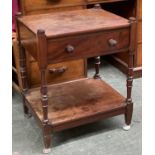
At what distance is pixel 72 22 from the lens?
1.47 metres

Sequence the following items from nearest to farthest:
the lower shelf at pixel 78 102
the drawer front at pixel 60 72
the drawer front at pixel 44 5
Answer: the lower shelf at pixel 78 102 < the drawer front at pixel 44 5 < the drawer front at pixel 60 72

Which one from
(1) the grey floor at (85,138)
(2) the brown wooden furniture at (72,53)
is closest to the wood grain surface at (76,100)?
(2) the brown wooden furniture at (72,53)

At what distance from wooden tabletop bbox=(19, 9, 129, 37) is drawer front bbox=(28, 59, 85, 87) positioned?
1.25ft

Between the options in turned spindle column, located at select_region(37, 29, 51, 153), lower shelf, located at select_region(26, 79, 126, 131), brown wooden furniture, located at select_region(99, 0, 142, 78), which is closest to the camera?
turned spindle column, located at select_region(37, 29, 51, 153)

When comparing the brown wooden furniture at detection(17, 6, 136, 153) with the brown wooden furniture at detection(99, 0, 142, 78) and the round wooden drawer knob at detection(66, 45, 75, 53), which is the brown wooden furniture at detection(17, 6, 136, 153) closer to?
the round wooden drawer knob at detection(66, 45, 75, 53)

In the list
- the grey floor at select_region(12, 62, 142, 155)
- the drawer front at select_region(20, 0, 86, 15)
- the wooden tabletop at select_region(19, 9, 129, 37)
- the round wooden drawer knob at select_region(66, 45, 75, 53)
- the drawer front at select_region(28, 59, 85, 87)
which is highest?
the drawer front at select_region(20, 0, 86, 15)

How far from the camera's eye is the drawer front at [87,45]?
4.35 ft

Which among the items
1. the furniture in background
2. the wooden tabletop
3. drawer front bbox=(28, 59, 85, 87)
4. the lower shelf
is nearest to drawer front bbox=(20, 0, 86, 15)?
the furniture in background

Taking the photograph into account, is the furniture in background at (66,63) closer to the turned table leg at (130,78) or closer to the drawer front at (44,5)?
the drawer front at (44,5)

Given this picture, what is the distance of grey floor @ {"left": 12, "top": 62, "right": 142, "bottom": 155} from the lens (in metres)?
1.54

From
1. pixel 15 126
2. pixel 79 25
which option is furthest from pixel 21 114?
pixel 79 25

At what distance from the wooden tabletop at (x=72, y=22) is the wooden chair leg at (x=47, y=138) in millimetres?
456

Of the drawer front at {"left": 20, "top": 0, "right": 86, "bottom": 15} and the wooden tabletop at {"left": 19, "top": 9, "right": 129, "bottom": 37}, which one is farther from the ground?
the drawer front at {"left": 20, "top": 0, "right": 86, "bottom": 15}
